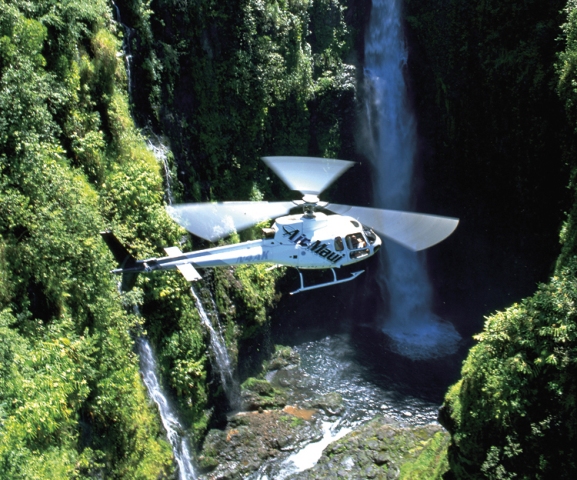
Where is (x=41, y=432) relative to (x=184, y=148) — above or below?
below

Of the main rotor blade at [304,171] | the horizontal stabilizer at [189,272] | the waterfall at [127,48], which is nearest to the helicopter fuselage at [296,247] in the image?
the horizontal stabilizer at [189,272]

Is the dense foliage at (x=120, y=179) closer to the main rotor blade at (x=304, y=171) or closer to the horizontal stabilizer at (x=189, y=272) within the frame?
the horizontal stabilizer at (x=189, y=272)

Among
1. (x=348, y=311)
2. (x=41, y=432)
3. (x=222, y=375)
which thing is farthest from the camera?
(x=348, y=311)

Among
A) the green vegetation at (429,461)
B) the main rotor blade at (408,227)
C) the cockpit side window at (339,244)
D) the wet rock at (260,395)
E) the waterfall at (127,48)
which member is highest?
the waterfall at (127,48)

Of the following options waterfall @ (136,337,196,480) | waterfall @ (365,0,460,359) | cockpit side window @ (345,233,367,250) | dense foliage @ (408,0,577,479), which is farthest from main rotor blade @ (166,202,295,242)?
waterfall @ (365,0,460,359)

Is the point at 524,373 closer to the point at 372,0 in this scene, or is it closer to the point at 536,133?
the point at 536,133

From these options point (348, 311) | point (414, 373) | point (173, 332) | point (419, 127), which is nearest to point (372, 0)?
point (419, 127)

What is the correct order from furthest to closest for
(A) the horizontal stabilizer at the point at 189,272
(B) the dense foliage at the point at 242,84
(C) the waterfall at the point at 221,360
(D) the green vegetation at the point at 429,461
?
(B) the dense foliage at the point at 242,84 → (C) the waterfall at the point at 221,360 → (D) the green vegetation at the point at 429,461 → (A) the horizontal stabilizer at the point at 189,272

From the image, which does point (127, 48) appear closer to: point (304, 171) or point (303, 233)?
point (304, 171)
